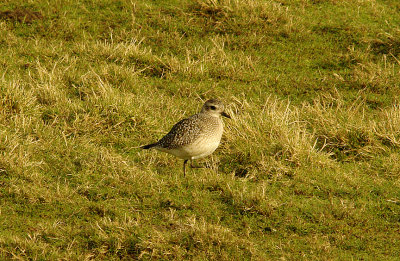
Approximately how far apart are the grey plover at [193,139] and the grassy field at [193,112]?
1.02 feet

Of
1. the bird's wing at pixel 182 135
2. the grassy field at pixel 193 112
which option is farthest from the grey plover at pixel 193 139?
the grassy field at pixel 193 112

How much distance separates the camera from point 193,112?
9375 millimetres

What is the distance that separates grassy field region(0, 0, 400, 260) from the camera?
20.7ft

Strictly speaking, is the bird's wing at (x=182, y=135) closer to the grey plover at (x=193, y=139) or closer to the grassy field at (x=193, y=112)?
the grey plover at (x=193, y=139)

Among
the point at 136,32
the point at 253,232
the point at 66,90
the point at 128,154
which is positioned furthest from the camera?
the point at 136,32

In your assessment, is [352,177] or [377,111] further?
[377,111]

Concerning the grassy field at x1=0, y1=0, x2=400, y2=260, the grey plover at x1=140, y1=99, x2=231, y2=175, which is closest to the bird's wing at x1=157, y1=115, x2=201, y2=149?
the grey plover at x1=140, y1=99, x2=231, y2=175

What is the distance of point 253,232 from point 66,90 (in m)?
4.22

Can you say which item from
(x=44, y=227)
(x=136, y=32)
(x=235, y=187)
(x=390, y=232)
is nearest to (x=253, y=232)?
(x=235, y=187)

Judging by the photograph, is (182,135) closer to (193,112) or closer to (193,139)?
(193,139)

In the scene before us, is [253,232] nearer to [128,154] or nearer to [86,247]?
[86,247]

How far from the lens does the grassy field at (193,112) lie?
6.32 meters

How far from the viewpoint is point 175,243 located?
6.06 m

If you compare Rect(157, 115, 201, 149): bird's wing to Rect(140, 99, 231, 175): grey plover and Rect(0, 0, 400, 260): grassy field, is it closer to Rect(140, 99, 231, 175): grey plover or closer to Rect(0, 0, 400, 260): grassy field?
Rect(140, 99, 231, 175): grey plover
